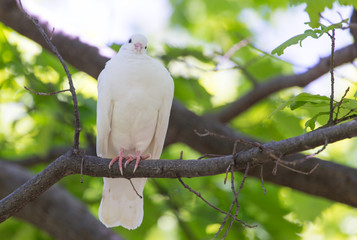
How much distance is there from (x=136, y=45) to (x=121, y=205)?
155 cm

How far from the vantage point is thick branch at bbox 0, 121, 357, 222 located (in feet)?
8.76

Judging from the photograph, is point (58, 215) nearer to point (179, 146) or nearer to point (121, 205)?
point (121, 205)

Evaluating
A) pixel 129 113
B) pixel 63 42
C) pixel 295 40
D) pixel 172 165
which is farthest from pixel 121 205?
pixel 295 40

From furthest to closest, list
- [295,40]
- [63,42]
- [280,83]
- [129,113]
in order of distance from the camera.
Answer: [280,83]
[63,42]
[129,113]
[295,40]

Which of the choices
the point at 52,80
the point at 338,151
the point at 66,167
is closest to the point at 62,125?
the point at 52,80

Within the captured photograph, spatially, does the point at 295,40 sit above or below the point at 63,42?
above

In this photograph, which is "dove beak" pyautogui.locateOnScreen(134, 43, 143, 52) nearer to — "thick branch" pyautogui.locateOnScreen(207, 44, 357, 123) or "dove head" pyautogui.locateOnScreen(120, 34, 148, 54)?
"dove head" pyautogui.locateOnScreen(120, 34, 148, 54)

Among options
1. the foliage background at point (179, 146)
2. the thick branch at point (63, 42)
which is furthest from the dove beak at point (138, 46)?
the thick branch at point (63, 42)

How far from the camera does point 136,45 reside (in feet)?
14.5

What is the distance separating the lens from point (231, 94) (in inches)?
316

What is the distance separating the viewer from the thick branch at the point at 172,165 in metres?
2.67

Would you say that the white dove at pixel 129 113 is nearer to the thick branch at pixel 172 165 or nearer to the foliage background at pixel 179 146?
the thick branch at pixel 172 165

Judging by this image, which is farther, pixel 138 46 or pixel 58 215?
pixel 58 215

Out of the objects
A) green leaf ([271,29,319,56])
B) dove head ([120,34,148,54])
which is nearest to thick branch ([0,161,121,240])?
dove head ([120,34,148,54])
